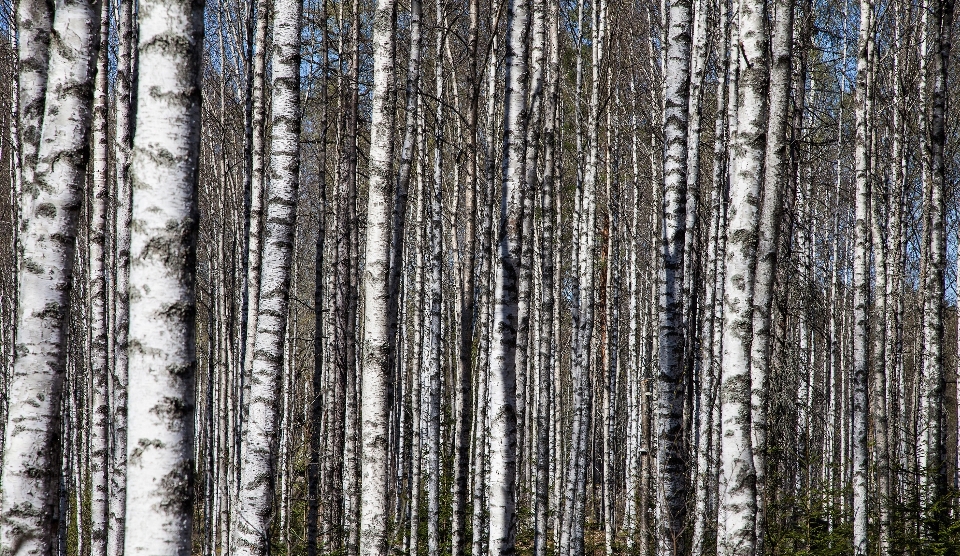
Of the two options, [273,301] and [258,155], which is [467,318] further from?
[273,301]

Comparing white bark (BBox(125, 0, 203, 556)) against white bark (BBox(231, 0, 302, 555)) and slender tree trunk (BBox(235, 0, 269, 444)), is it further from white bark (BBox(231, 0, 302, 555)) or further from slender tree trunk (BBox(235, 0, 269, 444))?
slender tree trunk (BBox(235, 0, 269, 444))

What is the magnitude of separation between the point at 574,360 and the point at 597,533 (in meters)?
7.23

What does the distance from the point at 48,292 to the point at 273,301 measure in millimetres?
1290

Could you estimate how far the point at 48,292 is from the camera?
377 cm

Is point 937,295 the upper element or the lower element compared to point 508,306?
upper

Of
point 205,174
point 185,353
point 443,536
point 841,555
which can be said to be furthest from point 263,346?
point 205,174

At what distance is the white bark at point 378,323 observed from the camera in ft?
16.6

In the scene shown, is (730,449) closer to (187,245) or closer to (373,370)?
(373,370)

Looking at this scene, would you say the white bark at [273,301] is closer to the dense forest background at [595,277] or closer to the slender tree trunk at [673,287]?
the dense forest background at [595,277]

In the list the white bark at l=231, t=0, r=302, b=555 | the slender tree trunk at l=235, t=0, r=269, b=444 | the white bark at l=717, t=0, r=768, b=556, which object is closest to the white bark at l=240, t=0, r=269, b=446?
the slender tree trunk at l=235, t=0, r=269, b=444

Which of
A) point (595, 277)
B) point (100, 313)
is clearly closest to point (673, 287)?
point (595, 277)

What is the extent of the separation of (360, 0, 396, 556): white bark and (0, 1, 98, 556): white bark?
191 cm

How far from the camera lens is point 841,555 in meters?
9.24

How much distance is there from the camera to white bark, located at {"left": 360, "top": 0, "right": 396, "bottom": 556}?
199 inches
